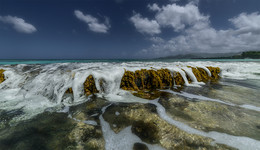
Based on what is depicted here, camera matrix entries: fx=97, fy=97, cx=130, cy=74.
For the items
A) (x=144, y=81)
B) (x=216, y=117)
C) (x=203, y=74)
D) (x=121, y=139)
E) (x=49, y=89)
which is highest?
(x=203, y=74)

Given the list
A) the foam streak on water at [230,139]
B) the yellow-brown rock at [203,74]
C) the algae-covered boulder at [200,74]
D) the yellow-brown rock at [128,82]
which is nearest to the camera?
the foam streak on water at [230,139]

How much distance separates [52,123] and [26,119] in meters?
0.62

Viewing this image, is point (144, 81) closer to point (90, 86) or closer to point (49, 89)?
point (90, 86)

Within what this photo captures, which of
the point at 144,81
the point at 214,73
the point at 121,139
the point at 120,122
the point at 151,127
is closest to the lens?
the point at 121,139

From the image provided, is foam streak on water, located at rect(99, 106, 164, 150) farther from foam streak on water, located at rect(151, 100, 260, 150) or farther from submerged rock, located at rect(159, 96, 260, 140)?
submerged rock, located at rect(159, 96, 260, 140)

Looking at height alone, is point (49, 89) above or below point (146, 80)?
below

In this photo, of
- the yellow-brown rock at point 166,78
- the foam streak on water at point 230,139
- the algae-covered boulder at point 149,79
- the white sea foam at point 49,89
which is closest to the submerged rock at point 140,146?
the foam streak on water at point 230,139

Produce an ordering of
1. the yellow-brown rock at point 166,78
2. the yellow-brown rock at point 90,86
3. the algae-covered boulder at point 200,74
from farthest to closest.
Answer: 1. the algae-covered boulder at point 200,74
2. the yellow-brown rock at point 166,78
3. the yellow-brown rock at point 90,86

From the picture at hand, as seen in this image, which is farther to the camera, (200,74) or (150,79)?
(200,74)

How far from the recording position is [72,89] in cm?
305

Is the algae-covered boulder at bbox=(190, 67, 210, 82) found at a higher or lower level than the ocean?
higher

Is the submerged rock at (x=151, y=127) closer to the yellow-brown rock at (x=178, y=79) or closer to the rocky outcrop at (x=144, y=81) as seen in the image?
the rocky outcrop at (x=144, y=81)

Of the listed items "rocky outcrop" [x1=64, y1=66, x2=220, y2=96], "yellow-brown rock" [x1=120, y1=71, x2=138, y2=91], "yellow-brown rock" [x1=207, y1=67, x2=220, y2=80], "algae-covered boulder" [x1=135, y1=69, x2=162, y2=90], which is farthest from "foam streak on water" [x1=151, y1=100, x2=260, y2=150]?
"yellow-brown rock" [x1=207, y1=67, x2=220, y2=80]

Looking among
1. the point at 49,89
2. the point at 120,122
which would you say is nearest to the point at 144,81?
the point at 120,122
